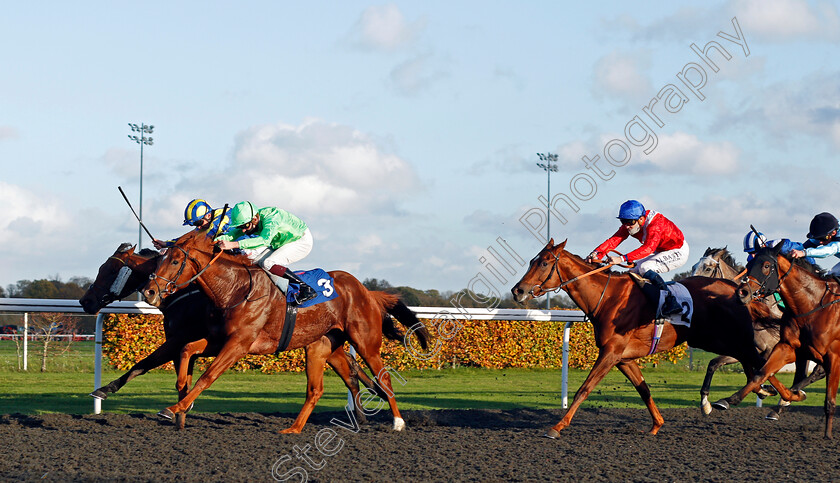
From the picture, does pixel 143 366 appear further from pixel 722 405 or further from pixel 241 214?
pixel 722 405

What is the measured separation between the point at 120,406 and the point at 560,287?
14.0 feet

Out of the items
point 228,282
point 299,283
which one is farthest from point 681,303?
point 228,282

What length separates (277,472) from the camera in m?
4.21

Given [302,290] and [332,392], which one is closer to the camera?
[302,290]

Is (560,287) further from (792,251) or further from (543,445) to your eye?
(792,251)

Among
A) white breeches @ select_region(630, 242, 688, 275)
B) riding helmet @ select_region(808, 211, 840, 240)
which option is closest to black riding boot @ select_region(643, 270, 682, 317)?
white breeches @ select_region(630, 242, 688, 275)

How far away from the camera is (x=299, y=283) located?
609 cm

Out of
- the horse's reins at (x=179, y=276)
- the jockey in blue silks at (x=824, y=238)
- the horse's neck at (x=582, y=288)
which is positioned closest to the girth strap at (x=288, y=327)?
the horse's reins at (x=179, y=276)

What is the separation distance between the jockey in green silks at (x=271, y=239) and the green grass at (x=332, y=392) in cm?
172

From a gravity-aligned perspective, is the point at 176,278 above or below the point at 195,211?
below

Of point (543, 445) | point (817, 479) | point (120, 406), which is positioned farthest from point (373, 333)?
point (817, 479)

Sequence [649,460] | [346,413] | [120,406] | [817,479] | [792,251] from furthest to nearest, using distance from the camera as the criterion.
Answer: [120,406] → [346,413] → [792,251] → [649,460] → [817,479]

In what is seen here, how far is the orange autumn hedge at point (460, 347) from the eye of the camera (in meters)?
9.73

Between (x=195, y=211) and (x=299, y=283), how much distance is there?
0.97 metres
